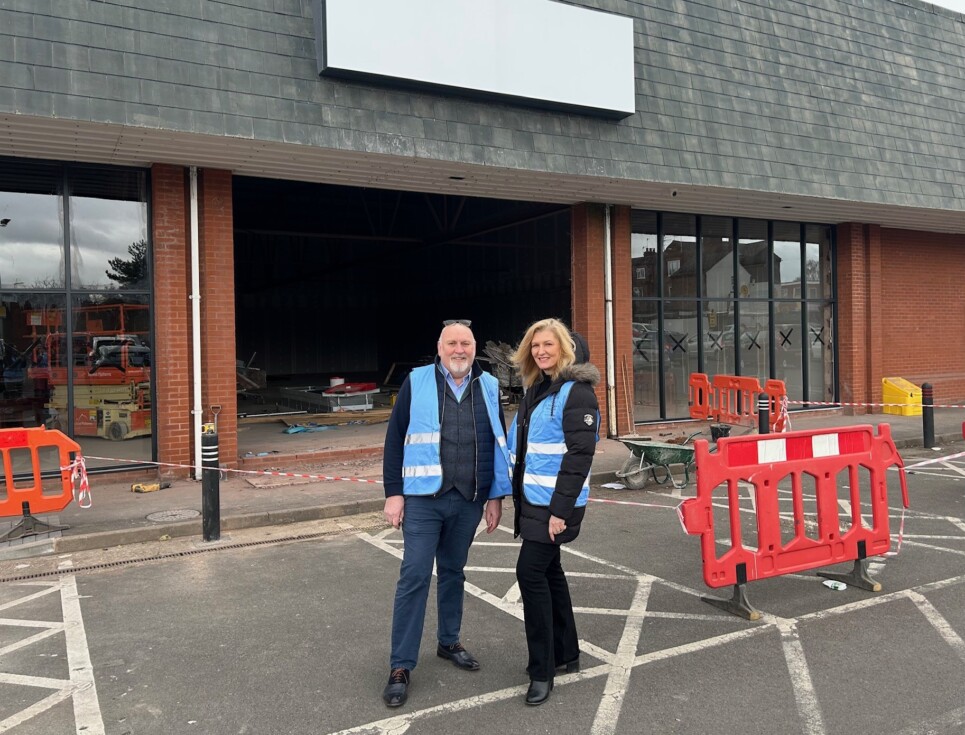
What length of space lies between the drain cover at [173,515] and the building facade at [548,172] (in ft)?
6.84

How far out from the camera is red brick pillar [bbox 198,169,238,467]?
1015 centimetres

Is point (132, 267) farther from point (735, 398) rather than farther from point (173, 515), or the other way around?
point (735, 398)

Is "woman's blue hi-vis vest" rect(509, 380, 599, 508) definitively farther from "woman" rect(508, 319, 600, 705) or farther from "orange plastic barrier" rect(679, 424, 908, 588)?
"orange plastic barrier" rect(679, 424, 908, 588)

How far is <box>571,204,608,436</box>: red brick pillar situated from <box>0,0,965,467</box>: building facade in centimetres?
6

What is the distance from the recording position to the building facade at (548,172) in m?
8.57

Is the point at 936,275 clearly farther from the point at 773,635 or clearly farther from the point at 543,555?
the point at 543,555

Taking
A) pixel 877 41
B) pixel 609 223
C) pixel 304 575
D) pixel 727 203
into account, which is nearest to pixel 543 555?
pixel 304 575

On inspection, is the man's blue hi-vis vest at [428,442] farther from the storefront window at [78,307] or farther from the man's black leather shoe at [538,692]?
the storefront window at [78,307]

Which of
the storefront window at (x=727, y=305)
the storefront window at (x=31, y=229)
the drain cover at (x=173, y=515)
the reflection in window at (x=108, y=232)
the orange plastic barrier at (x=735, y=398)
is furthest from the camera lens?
the storefront window at (x=727, y=305)

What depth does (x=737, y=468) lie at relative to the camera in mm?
5266

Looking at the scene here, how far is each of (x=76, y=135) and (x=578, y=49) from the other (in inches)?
261

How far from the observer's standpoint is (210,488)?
23.9 ft

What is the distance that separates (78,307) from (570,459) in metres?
8.45

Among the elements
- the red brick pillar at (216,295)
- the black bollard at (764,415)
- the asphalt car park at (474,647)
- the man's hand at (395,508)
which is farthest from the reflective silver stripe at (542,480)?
the black bollard at (764,415)
